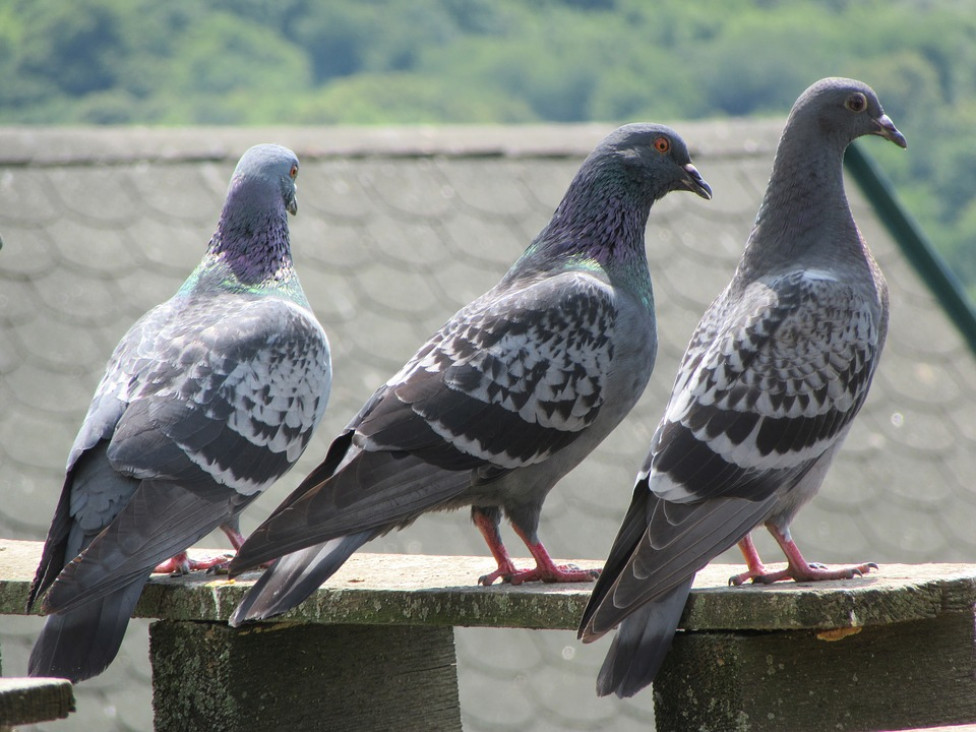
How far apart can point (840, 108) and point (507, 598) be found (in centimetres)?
199

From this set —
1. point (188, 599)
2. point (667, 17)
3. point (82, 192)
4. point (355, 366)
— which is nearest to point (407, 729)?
point (188, 599)

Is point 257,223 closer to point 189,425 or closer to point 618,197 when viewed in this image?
point 189,425

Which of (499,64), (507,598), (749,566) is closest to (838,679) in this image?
(749,566)

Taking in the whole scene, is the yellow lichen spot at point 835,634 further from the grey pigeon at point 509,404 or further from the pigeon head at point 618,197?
the pigeon head at point 618,197

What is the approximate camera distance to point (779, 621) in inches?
118

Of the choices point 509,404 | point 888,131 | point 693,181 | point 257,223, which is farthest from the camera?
point 257,223

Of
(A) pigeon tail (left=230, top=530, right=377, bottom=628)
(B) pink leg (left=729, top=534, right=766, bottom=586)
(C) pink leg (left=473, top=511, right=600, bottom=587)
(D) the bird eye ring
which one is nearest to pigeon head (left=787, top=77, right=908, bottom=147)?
(D) the bird eye ring

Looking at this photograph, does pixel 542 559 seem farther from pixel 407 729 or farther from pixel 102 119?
pixel 102 119

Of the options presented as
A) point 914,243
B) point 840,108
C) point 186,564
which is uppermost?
point 840,108

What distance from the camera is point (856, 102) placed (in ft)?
13.9

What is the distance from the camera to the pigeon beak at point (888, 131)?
4285 mm

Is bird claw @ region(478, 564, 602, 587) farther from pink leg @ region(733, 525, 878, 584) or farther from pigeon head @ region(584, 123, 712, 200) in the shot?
pigeon head @ region(584, 123, 712, 200)

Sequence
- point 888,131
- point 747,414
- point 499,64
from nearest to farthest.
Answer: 1. point 747,414
2. point 888,131
3. point 499,64

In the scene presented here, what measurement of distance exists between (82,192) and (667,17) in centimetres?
2307
